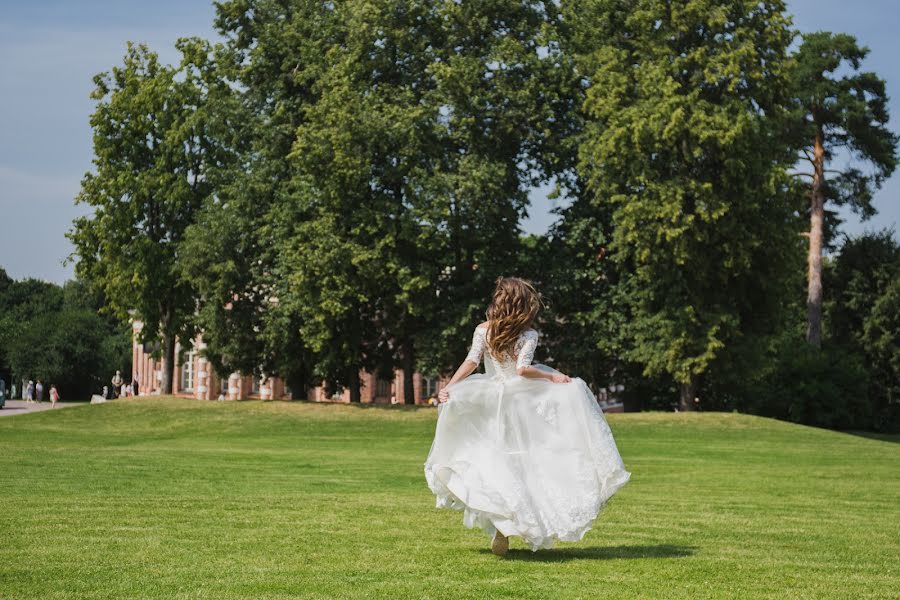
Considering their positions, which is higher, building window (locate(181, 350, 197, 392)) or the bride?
building window (locate(181, 350, 197, 392))

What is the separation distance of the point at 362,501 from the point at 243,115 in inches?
1558

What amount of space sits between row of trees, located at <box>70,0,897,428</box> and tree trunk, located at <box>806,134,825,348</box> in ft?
31.2

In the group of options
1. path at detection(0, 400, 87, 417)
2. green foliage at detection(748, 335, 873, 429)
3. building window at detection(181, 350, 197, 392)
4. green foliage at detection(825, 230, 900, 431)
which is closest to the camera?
green foliage at detection(748, 335, 873, 429)

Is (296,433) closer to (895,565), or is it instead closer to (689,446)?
(689,446)

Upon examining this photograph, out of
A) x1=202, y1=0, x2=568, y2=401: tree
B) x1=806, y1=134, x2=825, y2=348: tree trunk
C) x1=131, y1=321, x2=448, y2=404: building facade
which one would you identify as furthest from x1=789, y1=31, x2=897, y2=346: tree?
x1=131, y1=321, x2=448, y2=404: building facade

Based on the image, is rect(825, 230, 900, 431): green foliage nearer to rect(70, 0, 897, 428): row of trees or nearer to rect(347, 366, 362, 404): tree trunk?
rect(70, 0, 897, 428): row of trees

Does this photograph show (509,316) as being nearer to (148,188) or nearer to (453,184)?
(453,184)

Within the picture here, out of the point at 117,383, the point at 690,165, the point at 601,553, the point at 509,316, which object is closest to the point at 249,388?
the point at 117,383

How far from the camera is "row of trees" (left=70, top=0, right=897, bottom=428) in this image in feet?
149

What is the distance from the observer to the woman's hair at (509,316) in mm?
10195

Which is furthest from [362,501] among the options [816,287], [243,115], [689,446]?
[816,287]

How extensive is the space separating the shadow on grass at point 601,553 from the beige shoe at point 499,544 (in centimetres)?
7

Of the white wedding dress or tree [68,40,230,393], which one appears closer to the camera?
the white wedding dress

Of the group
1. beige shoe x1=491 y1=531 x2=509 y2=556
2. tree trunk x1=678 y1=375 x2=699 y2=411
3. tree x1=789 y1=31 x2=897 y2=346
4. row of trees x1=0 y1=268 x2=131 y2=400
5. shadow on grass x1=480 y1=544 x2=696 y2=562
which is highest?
tree x1=789 y1=31 x2=897 y2=346
